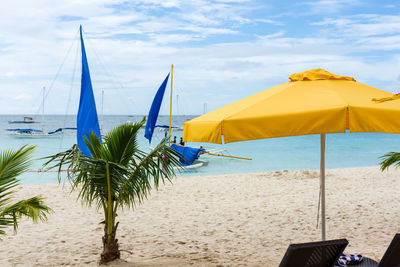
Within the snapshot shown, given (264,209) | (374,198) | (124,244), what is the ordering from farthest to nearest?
(374,198)
(264,209)
(124,244)

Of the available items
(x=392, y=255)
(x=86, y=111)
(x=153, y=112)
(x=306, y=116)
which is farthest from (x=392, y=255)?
(x=153, y=112)

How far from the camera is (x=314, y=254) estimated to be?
306 cm

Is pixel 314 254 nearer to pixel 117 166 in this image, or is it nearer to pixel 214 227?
pixel 117 166

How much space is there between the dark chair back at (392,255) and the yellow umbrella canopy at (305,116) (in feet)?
3.36

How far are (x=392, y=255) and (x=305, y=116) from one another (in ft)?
4.76

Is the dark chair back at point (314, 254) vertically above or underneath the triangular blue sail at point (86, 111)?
underneath

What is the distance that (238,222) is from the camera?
Answer: 6.68m

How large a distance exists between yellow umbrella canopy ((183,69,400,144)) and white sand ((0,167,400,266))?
2.23 metres

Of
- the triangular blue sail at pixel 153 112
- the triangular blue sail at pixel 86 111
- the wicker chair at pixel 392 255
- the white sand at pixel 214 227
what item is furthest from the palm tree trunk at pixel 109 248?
the triangular blue sail at pixel 153 112

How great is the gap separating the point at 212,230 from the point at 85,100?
3234mm

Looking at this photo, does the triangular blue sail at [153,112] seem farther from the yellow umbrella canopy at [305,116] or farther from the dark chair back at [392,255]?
the dark chair back at [392,255]

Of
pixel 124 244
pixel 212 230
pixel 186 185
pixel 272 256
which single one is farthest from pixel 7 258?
pixel 186 185

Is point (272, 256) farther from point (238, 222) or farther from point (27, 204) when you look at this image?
point (27, 204)

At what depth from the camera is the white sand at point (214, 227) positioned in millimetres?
4969
